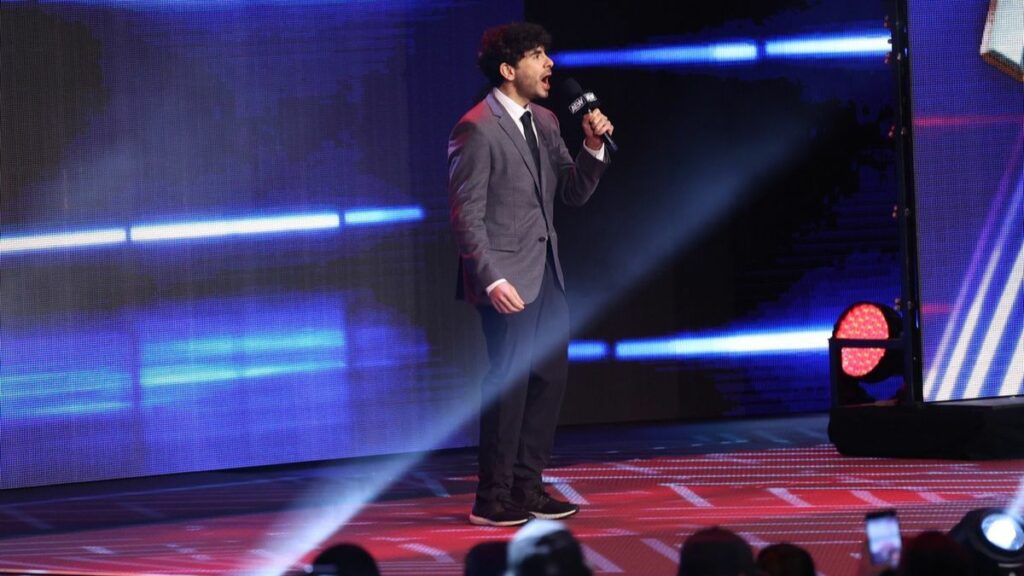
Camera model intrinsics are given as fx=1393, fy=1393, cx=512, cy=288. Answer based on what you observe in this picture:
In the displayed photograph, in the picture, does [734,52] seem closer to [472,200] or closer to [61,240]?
[472,200]

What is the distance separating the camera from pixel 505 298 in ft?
12.0

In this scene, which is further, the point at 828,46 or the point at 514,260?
the point at 828,46

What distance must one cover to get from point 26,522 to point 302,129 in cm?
183

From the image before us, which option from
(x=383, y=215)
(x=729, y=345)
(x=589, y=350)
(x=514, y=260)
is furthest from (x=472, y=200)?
(x=729, y=345)

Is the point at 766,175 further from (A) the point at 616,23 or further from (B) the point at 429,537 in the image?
(B) the point at 429,537

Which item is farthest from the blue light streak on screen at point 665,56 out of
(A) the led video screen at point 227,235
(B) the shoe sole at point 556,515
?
(B) the shoe sole at point 556,515

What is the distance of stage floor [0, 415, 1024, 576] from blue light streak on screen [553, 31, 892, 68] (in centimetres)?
163

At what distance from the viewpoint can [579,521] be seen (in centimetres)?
379

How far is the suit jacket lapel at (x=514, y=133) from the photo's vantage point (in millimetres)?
3832

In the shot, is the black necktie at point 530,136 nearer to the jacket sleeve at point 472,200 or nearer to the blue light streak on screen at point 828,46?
the jacket sleeve at point 472,200

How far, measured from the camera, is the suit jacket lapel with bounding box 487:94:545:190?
3832mm

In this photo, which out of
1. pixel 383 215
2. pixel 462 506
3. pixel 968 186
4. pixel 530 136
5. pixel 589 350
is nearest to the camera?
pixel 530 136

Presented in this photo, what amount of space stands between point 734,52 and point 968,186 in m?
1.73

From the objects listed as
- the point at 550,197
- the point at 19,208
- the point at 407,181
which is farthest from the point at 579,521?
the point at 19,208
